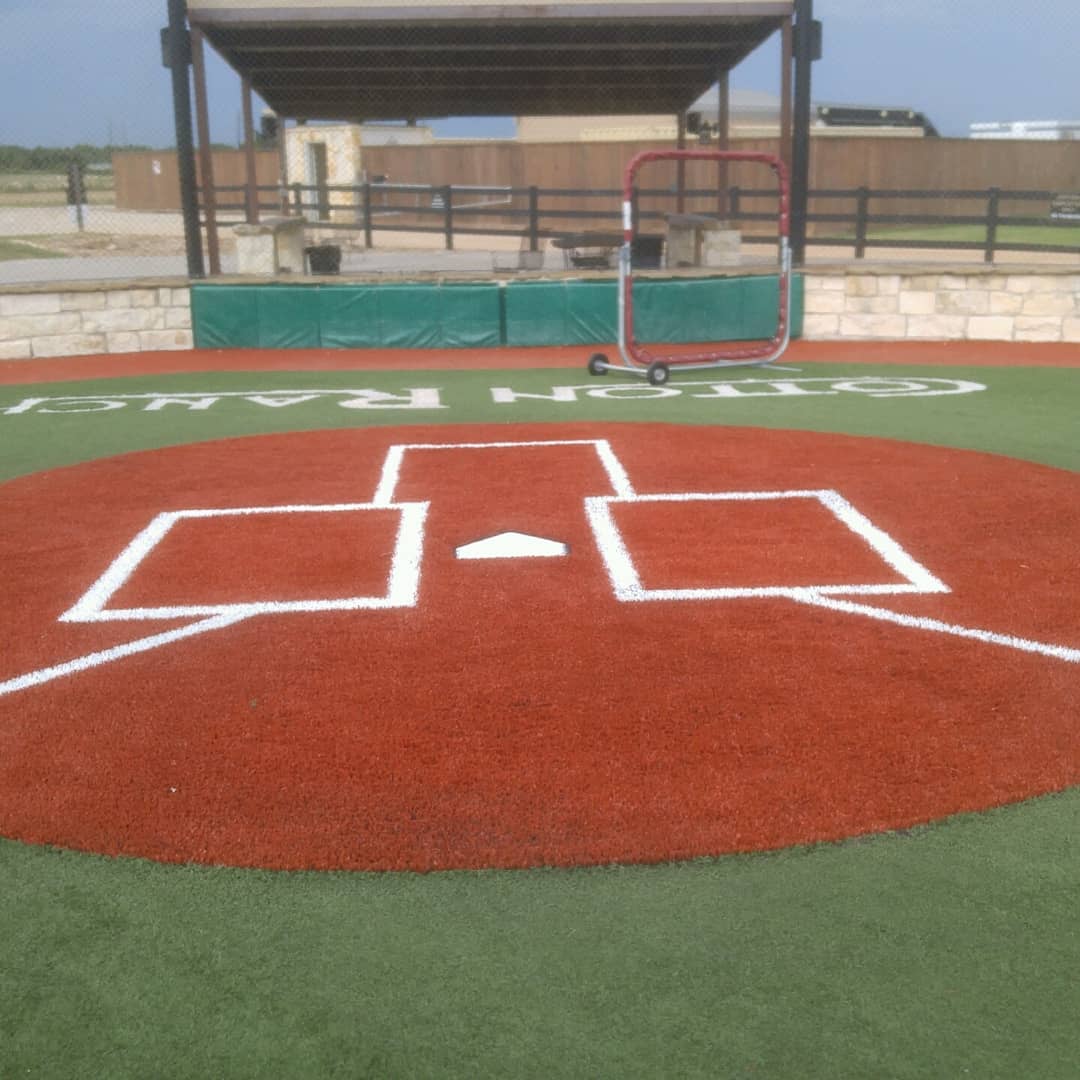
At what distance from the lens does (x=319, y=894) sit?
293cm

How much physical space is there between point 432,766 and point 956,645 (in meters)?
2.10

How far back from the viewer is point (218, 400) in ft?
36.1

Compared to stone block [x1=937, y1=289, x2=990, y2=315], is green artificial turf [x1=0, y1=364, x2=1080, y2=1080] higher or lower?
lower

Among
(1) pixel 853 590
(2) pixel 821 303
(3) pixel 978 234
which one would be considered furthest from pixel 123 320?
(3) pixel 978 234

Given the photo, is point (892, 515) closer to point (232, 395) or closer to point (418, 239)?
point (232, 395)

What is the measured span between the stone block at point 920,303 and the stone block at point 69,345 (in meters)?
9.26

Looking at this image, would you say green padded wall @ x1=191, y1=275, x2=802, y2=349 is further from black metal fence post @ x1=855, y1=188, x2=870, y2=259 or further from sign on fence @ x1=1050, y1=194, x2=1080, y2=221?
sign on fence @ x1=1050, y1=194, x2=1080, y2=221

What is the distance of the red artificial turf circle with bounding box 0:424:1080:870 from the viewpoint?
3275mm

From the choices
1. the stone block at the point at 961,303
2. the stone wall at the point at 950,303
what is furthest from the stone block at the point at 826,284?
the stone block at the point at 961,303

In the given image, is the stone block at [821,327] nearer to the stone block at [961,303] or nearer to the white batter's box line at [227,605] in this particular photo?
the stone block at [961,303]

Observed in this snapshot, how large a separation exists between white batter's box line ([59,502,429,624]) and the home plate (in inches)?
10.2

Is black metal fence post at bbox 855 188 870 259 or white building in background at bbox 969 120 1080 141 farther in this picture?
white building in background at bbox 969 120 1080 141

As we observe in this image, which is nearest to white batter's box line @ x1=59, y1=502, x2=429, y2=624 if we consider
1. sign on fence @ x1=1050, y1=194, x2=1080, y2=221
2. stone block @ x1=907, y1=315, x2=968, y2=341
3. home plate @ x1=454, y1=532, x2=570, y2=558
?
home plate @ x1=454, y1=532, x2=570, y2=558

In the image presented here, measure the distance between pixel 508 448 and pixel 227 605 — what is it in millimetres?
3528
